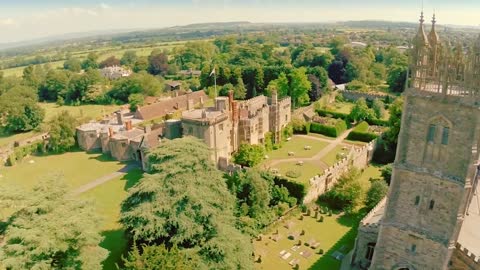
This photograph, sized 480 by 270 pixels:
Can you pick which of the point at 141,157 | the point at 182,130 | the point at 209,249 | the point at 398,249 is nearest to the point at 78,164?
the point at 141,157

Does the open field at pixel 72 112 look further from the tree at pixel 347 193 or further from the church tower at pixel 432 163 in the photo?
the church tower at pixel 432 163

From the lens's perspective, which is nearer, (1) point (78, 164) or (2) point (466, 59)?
(2) point (466, 59)

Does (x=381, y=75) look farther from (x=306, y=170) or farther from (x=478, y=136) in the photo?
(x=478, y=136)

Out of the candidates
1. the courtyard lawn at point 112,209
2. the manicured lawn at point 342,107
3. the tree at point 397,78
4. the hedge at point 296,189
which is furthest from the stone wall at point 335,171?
the tree at point 397,78

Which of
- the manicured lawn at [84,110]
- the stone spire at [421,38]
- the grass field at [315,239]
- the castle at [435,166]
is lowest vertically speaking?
the manicured lawn at [84,110]

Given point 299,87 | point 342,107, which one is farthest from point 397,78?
point 299,87

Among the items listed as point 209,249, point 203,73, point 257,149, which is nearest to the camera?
point 209,249

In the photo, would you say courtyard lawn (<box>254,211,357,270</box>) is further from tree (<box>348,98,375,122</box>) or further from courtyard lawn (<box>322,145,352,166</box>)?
tree (<box>348,98,375,122</box>)

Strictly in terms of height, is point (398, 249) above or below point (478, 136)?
below
